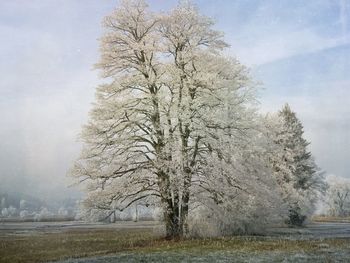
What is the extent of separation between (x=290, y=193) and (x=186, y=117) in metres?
29.3

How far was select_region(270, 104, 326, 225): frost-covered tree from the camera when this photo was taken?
56969 millimetres

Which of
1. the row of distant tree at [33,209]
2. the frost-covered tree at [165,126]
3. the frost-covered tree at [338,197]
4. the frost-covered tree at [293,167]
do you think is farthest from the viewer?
the row of distant tree at [33,209]

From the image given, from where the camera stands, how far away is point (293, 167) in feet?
192

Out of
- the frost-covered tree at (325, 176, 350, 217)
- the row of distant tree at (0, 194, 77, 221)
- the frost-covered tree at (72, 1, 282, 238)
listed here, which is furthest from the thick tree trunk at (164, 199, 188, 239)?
the row of distant tree at (0, 194, 77, 221)

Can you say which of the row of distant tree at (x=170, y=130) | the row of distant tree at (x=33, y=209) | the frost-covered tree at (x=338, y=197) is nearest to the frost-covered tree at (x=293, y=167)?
the row of distant tree at (x=170, y=130)

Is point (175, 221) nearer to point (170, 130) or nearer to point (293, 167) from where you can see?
point (170, 130)

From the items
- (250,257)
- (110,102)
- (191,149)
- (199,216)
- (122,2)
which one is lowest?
(250,257)

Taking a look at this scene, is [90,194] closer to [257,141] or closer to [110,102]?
[110,102]

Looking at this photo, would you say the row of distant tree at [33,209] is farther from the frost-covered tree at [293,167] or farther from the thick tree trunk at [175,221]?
the thick tree trunk at [175,221]

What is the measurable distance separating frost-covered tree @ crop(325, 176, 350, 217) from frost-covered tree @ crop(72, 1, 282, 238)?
11103cm

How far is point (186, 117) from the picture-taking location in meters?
31.5

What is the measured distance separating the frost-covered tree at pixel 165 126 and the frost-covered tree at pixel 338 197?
111028mm

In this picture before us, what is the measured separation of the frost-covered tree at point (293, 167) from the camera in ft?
187

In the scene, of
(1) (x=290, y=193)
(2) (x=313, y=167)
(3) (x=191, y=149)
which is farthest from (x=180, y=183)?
(2) (x=313, y=167)
